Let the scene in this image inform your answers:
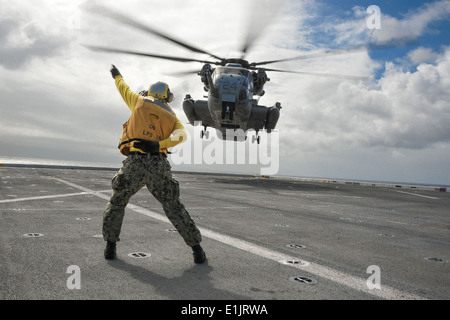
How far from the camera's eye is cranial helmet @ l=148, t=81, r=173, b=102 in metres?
4.52

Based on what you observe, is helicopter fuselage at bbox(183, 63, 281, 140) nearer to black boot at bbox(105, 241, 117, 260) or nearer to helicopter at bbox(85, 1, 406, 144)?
helicopter at bbox(85, 1, 406, 144)

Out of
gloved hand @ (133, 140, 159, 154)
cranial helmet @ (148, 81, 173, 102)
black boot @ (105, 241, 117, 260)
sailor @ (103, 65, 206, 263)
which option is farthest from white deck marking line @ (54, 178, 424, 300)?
A: cranial helmet @ (148, 81, 173, 102)

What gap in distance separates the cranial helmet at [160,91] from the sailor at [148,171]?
101 millimetres

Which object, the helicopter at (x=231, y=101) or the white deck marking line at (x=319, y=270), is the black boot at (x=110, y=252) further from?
the helicopter at (x=231, y=101)

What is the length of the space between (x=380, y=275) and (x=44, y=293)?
3.61m

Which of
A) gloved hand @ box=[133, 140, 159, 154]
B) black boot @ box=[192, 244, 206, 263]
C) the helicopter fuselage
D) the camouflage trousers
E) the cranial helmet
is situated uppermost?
the helicopter fuselage

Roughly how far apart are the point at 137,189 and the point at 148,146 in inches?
22.9

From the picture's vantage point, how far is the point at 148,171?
4.11m

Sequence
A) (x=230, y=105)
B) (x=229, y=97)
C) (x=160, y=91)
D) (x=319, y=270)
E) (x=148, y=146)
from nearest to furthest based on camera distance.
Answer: (x=319, y=270) < (x=148, y=146) < (x=160, y=91) < (x=229, y=97) < (x=230, y=105)

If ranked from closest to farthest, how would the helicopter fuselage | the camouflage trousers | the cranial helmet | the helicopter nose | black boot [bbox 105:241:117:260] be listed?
black boot [bbox 105:241:117:260] → the camouflage trousers → the cranial helmet → the helicopter nose → the helicopter fuselage

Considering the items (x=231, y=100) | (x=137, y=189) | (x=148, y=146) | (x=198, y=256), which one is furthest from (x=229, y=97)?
(x=198, y=256)

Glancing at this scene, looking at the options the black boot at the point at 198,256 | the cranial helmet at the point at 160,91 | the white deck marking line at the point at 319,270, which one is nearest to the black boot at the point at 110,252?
the black boot at the point at 198,256

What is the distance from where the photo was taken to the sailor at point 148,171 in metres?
4.07

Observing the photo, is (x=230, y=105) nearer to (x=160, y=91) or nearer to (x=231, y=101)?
(x=231, y=101)
